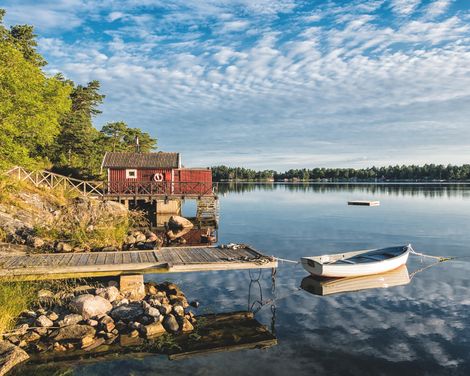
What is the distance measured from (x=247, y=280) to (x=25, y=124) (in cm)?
1254

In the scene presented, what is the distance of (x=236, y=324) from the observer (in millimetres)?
12102

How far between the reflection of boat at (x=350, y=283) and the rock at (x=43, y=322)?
9.79m

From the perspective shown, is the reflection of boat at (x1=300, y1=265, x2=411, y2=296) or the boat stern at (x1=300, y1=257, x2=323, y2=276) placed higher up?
the boat stern at (x1=300, y1=257, x2=323, y2=276)

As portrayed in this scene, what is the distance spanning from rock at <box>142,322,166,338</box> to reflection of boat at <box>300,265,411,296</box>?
7325mm

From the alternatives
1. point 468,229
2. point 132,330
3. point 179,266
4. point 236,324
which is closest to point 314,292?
point 236,324

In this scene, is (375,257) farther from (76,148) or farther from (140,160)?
(76,148)

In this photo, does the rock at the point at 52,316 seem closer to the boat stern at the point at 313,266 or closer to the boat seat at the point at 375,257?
the boat stern at the point at 313,266

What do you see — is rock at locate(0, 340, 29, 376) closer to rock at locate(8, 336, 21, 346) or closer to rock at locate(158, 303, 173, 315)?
rock at locate(8, 336, 21, 346)

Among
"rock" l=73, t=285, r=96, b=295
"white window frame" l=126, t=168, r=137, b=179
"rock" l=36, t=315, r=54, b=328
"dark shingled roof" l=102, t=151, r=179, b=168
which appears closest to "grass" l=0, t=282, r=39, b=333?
"rock" l=36, t=315, r=54, b=328

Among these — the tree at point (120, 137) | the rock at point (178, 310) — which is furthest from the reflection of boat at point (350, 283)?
the tree at point (120, 137)

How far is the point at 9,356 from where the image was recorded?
8.84m

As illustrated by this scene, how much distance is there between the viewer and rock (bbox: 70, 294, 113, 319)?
35.9 ft

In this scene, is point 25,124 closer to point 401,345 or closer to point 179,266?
point 179,266

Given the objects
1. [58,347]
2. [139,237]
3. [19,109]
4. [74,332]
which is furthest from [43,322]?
[139,237]
